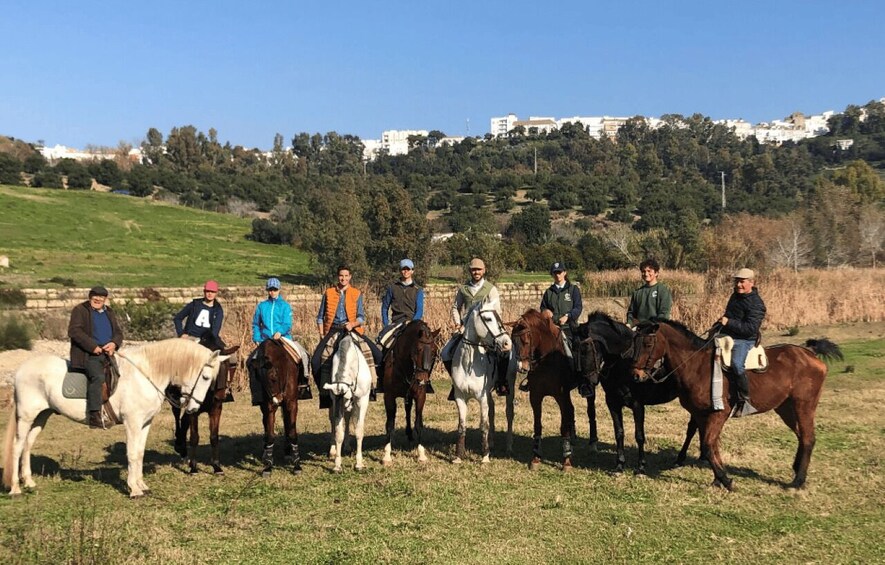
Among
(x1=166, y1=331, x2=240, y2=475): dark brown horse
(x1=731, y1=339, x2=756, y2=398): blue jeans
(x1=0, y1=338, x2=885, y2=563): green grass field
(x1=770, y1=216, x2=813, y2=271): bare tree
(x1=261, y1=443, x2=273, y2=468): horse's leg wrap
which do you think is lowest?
(x1=0, y1=338, x2=885, y2=563): green grass field

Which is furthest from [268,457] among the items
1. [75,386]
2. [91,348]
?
[91,348]

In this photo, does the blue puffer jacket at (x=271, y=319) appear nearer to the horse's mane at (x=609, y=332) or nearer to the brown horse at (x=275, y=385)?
the brown horse at (x=275, y=385)

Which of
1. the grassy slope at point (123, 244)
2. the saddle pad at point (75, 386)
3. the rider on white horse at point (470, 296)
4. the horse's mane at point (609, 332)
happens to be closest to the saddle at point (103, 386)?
the saddle pad at point (75, 386)

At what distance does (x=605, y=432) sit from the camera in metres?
11.2

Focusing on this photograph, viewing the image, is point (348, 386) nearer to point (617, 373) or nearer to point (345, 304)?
point (345, 304)

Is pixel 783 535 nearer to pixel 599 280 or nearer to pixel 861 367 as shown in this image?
pixel 861 367

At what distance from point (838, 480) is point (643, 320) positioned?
9.76 feet

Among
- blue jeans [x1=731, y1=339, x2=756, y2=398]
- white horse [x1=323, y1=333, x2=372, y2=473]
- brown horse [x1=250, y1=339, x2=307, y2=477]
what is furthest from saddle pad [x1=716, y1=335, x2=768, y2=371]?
brown horse [x1=250, y1=339, x2=307, y2=477]

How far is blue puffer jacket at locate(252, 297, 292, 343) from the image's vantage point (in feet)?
29.9

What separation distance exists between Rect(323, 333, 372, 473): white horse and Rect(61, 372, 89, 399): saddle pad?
8.88ft

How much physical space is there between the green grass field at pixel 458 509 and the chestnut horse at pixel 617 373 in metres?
0.76

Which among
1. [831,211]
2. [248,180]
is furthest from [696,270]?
[248,180]

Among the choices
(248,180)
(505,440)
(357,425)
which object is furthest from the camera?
(248,180)

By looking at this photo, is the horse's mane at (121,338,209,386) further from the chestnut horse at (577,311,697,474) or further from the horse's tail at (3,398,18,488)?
the chestnut horse at (577,311,697,474)
